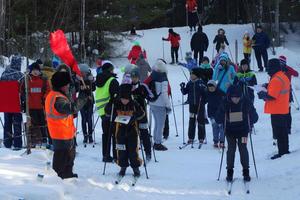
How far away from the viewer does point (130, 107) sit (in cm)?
875

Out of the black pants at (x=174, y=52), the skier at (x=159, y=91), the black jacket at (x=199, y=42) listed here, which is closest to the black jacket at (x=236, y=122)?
the skier at (x=159, y=91)

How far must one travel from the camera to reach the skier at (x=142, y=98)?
31.5 feet

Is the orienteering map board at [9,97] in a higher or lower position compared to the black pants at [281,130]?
higher

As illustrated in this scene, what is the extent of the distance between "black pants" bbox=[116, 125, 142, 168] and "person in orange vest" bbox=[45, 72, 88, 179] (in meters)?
0.90

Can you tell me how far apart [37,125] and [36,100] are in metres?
0.50

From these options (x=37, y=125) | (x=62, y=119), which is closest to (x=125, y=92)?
(x=62, y=119)

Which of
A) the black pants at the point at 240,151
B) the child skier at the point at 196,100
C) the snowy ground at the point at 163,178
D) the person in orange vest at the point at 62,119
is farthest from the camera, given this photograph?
the child skier at the point at 196,100

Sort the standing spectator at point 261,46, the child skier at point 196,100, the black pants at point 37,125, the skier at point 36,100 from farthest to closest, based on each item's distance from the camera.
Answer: the standing spectator at point 261,46 < the child skier at point 196,100 < the black pants at point 37,125 < the skier at point 36,100

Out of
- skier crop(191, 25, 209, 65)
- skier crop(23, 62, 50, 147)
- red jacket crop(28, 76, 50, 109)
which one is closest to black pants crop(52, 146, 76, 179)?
skier crop(23, 62, 50, 147)

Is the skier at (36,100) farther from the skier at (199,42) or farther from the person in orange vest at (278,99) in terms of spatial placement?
the skier at (199,42)

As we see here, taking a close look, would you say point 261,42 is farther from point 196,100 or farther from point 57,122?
point 57,122

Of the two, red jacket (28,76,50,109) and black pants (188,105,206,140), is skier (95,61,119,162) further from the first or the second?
black pants (188,105,206,140)

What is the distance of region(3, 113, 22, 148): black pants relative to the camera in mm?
10598

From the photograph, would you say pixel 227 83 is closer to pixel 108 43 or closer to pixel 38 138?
pixel 38 138
